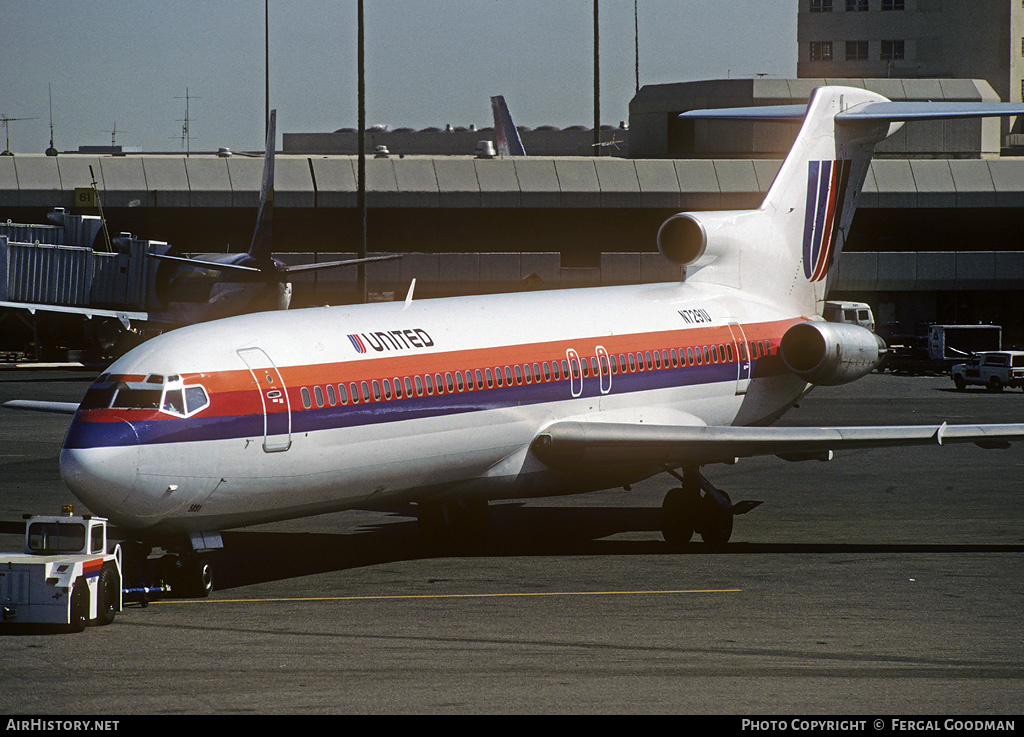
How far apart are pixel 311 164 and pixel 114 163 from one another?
1070 cm

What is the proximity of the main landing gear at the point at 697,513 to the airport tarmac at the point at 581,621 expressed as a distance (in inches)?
14.1

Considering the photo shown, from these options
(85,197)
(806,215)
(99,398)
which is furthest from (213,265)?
(99,398)

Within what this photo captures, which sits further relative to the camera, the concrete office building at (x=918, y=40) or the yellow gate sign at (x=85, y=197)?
the concrete office building at (x=918, y=40)

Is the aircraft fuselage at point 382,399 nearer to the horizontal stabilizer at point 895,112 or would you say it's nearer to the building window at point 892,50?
the horizontal stabilizer at point 895,112

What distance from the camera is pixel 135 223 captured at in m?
81.1

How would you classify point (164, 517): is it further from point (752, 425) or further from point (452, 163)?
point (452, 163)

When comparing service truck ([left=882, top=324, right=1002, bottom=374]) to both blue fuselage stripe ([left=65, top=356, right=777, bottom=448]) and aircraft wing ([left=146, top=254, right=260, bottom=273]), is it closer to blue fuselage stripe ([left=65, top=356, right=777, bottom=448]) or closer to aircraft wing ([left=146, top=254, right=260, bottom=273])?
aircraft wing ([left=146, top=254, right=260, bottom=273])

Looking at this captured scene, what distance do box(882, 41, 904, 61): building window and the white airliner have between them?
289 ft

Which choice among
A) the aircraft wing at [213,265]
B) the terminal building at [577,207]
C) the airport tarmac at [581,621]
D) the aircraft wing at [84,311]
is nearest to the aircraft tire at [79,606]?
the airport tarmac at [581,621]

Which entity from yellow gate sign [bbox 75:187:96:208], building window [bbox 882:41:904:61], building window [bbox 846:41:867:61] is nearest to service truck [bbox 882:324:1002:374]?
yellow gate sign [bbox 75:187:96:208]

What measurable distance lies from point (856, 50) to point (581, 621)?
107m

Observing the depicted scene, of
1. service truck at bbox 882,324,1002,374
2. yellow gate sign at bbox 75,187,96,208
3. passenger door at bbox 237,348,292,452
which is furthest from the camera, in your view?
yellow gate sign at bbox 75,187,96,208

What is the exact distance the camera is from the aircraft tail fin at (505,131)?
96.3 m

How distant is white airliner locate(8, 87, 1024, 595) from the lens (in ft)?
61.2
